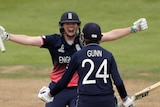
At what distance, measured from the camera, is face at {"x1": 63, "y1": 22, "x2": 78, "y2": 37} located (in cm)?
800

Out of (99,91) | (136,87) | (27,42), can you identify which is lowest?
Answer: (136,87)

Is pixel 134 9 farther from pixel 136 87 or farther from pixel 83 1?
pixel 136 87

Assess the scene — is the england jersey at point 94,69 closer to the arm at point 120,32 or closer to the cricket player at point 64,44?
the cricket player at point 64,44

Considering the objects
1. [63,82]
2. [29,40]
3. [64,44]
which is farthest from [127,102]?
[29,40]

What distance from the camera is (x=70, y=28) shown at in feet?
26.3

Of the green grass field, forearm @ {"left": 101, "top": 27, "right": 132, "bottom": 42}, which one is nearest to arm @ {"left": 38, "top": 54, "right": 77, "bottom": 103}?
forearm @ {"left": 101, "top": 27, "right": 132, "bottom": 42}

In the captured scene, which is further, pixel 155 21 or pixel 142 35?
pixel 155 21

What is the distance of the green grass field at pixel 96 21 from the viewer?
14.9 meters

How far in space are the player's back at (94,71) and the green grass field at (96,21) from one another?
7007 millimetres

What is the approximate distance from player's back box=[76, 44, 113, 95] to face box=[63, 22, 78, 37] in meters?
1.36

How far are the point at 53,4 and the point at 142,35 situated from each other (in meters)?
8.07

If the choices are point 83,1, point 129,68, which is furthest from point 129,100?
point 83,1

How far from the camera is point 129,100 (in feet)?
23.2

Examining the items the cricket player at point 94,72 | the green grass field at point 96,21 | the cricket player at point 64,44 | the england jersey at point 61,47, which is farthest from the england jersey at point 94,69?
the green grass field at point 96,21
